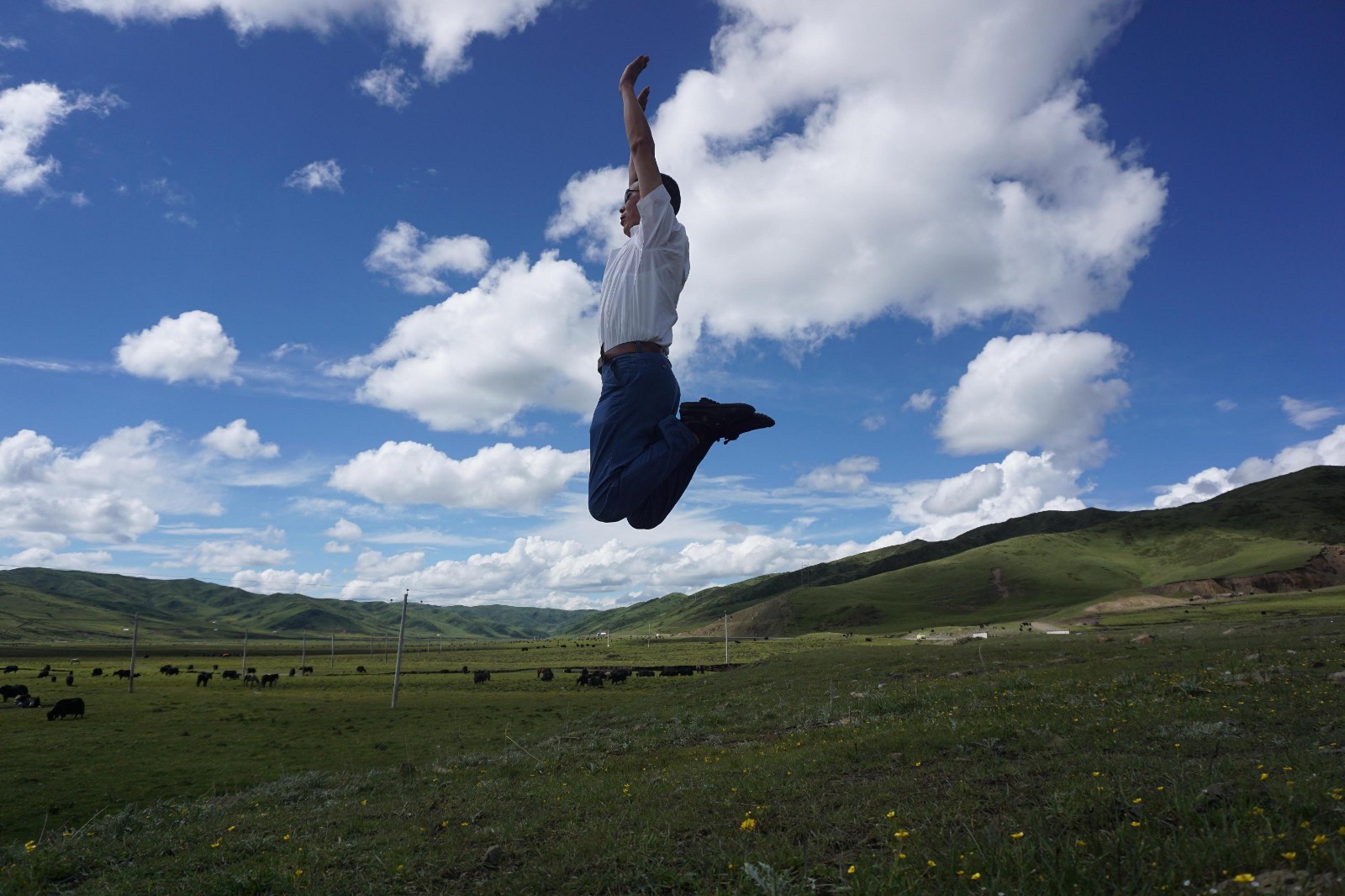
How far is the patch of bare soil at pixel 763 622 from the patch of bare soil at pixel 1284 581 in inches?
3161

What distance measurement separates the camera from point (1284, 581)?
13162 centimetres

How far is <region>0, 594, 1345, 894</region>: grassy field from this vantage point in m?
5.51

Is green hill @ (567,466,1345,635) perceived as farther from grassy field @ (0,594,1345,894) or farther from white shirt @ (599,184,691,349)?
white shirt @ (599,184,691,349)

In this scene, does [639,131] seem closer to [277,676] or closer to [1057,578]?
[277,676]

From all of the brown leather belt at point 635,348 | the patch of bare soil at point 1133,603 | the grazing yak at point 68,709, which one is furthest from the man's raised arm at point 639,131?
the patch of bare soil at point 1133,603

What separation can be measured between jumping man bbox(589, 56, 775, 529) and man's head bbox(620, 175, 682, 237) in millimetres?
16

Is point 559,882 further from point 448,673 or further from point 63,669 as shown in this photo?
point 63,669

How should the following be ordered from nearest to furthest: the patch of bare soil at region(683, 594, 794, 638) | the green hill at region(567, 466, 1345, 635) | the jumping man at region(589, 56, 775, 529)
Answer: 1. the jumping man at region(589, 56, 775, 529)
2. the green hill at region(567, 466, 1345, 635)
3. the patch of bare soil at region(683, 594, 794, 638)

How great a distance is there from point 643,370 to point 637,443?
582 millimetres

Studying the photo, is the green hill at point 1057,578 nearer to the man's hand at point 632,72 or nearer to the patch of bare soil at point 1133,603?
the patch of bare soil at point 1133,603

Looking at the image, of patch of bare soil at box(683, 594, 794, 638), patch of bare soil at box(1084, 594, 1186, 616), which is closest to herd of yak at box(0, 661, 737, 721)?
patch of bare soil at box(1084, 594, 1186, 616)

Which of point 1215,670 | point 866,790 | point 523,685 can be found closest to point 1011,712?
point 866,790

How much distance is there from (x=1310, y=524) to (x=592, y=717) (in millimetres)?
224656

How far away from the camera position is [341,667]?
99.3 meters
